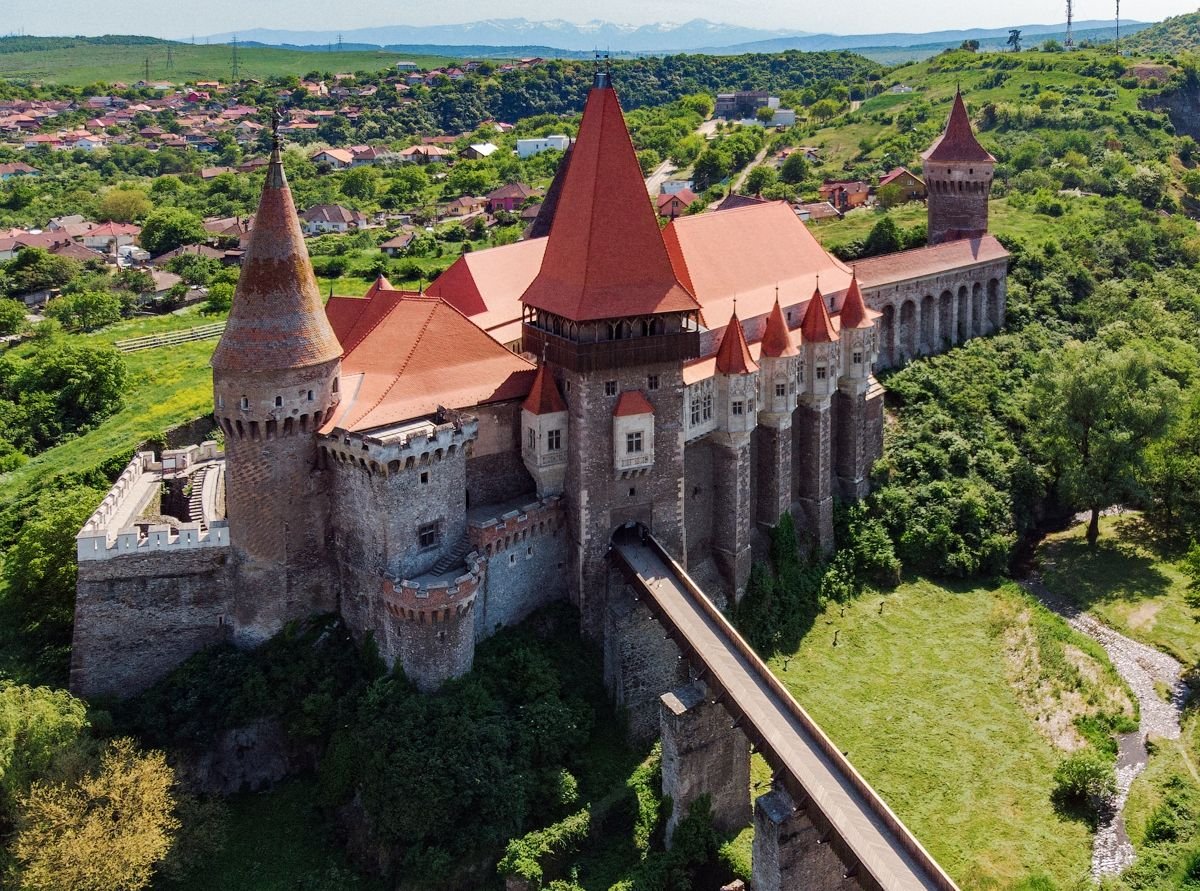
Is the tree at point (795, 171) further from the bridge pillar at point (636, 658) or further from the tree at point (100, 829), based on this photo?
the tree at point (100, 829)

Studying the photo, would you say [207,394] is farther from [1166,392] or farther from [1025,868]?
[1166,392]

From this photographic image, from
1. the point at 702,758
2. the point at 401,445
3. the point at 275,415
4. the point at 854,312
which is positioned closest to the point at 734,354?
the point at 854,312

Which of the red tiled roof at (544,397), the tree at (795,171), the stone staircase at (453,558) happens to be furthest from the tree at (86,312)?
the tree at (795,171)

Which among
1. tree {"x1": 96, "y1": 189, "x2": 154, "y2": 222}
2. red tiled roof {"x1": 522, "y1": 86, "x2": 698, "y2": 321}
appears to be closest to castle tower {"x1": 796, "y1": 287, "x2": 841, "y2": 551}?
red tiled roof {"x1": 522, "y1": 86, "x2": 698, "y2": 321}

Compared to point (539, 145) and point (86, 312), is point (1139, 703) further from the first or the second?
point (539, 145)

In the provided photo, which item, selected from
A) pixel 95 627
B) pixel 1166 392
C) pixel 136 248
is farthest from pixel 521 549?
pixel 136 248

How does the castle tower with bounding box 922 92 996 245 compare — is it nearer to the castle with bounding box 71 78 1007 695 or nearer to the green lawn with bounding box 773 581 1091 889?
the castle with bounding box 71 78 1007 695
